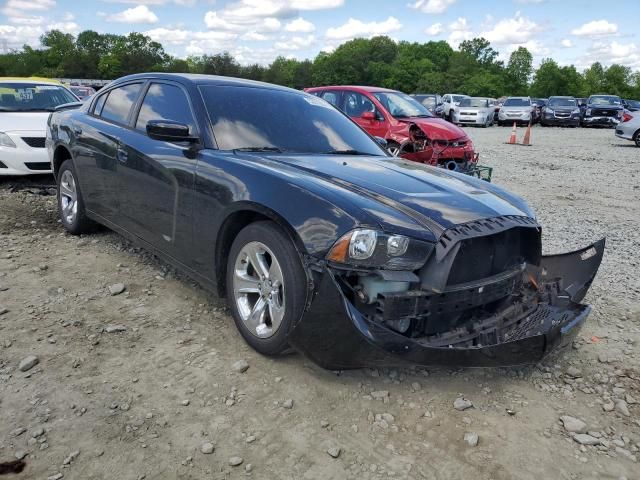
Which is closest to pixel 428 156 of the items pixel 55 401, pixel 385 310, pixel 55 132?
pixel 55 132

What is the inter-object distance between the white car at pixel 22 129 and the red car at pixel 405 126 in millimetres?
4648

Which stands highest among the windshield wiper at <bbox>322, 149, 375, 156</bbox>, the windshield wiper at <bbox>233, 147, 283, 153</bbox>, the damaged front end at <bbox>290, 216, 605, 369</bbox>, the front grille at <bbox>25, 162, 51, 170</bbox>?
the windshield wiper at <bbox>233, 147, 283, 153</bbox>

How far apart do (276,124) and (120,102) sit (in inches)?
65.0

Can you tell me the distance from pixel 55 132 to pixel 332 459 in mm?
4675

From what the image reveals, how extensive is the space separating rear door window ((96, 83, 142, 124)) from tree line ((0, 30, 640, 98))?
275ft

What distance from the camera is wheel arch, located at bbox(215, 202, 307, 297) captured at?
2871mm

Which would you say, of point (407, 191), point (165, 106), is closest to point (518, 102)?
point (165, 106)

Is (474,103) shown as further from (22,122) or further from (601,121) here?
(22,122)

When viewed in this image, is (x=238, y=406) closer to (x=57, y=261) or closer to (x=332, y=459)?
(x=332, y=459)

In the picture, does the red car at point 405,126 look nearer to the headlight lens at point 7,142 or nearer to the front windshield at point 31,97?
the front windshield at point 31,97

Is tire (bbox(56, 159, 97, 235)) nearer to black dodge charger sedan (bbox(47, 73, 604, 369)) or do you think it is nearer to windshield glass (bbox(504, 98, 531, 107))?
black dodge charger sedan (bbox(47, 73, 604, 369))

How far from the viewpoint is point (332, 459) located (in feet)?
7.80

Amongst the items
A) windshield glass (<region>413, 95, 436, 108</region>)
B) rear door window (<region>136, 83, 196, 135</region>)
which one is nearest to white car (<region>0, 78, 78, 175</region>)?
rear door window (<region>136, 83, 196, 135</region>)

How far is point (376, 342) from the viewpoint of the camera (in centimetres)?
253
